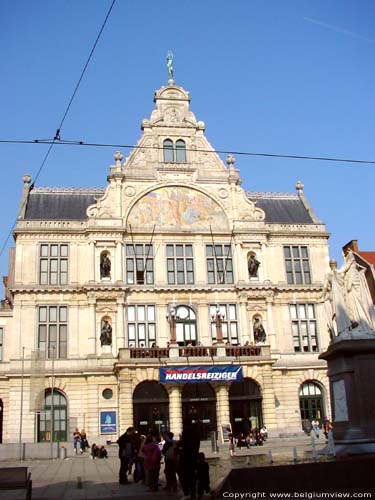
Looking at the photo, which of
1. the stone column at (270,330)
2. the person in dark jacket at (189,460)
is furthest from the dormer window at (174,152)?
the person in dark jacket at (189,460)

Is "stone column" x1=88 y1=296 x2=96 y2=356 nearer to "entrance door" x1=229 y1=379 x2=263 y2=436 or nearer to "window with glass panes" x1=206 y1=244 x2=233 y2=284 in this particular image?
"window with glass panes" x1=206 y1=244 x2=233 y2=284

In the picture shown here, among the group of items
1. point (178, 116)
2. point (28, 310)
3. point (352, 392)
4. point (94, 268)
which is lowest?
point (352, 392)

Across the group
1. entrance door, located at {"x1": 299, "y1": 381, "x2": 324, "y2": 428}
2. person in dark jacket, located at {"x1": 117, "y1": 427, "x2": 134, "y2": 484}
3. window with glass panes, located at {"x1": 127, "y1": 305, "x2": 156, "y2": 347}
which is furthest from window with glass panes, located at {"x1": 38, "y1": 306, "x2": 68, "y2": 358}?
person in dark jacket, located at {"x1": 117, "y1": 427, "x2": 134, "y2": 484}

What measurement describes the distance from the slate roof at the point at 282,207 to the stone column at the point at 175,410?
1613 cm

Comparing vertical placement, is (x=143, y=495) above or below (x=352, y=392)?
below

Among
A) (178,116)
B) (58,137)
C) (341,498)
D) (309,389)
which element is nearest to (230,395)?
(309,389)

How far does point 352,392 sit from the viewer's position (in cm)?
1673

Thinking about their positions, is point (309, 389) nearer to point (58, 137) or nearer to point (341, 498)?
point (58, 137)

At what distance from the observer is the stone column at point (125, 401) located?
37875mm

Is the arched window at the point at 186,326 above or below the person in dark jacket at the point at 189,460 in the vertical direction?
above

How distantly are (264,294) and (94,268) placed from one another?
12216mm

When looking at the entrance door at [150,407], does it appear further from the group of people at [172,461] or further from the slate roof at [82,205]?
the group of people at [172,461]

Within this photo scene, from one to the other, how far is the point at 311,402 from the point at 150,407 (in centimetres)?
1164

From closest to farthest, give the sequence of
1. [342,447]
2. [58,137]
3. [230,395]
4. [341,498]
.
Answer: [341,498], [342,447], [58,137], [230,395]
